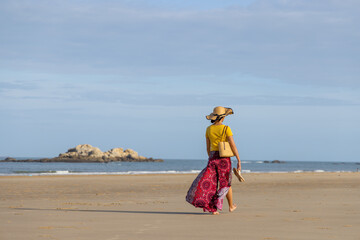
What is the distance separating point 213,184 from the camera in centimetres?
1048

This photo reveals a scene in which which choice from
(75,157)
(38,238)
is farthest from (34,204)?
Answer: (75,157)

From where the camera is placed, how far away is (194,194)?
10.5 m

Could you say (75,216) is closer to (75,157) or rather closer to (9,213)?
(9,213)

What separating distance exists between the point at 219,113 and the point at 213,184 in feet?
4.49

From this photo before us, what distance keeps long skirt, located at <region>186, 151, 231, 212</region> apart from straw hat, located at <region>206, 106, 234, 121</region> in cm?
68

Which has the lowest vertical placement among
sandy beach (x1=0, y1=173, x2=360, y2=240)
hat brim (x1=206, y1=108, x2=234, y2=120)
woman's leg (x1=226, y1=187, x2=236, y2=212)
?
sandy beach (x1=0, y1=173, x2=360, y2=240)

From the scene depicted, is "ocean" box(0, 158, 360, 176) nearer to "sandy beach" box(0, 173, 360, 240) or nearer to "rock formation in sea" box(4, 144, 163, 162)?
"sandy beach" box(0, 173, 360, 240)

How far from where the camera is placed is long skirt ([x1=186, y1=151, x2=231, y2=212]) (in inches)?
412

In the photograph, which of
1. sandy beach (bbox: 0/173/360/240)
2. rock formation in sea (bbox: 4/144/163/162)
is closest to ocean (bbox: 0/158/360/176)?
sandy beach (bbox: 0/173/360/240)

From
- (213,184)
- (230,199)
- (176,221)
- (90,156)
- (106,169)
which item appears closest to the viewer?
(176,221)

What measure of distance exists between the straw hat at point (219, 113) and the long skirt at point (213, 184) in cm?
68

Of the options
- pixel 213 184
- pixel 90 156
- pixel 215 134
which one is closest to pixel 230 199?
pixel 213 184

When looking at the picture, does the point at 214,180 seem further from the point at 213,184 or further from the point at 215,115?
the point at 215,115

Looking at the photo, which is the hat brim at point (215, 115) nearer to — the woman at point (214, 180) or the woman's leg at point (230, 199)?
the woman at point (214, 180)
